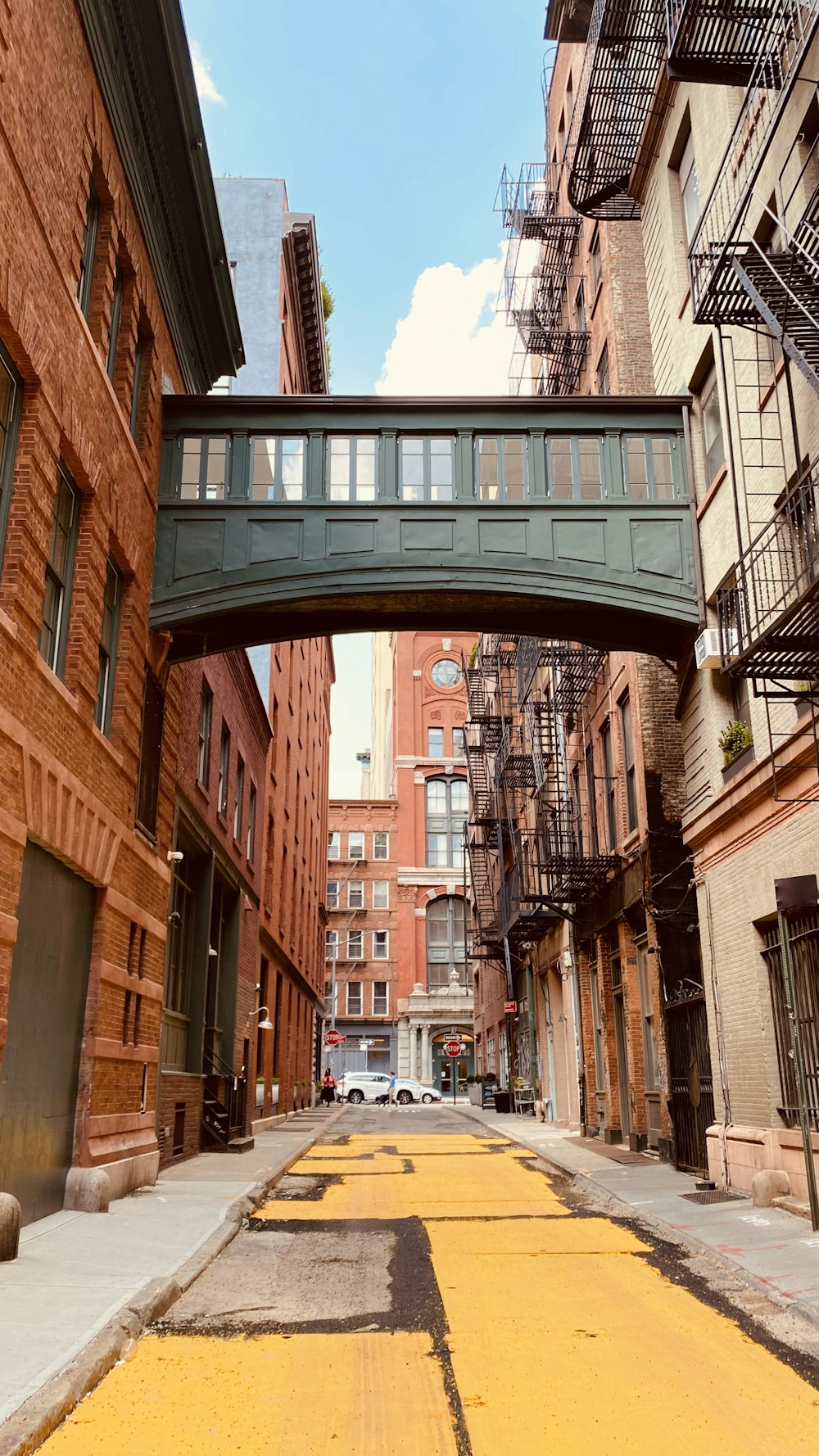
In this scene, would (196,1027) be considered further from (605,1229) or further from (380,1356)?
(380,1356)

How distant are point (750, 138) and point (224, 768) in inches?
586

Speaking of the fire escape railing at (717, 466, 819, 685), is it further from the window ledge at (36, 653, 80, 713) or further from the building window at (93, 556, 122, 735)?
the building window at (93, 556, 122, 735)

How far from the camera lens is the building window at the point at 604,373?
2370cm

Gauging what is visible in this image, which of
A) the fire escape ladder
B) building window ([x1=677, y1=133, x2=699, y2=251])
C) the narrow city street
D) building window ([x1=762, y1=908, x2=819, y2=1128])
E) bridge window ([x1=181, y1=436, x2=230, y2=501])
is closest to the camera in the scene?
the narrow city street

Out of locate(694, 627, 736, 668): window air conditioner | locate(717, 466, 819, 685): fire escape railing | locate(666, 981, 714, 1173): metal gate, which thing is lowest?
locate(666, 981, 714, 1173): metal gate

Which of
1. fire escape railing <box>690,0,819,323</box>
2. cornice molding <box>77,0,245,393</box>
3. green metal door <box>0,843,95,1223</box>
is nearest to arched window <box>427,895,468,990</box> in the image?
cornice molding <box>77,0,245,393</box>

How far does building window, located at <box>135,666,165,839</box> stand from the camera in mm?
15023

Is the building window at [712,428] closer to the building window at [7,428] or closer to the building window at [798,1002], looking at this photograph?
the building window at [798,1002]

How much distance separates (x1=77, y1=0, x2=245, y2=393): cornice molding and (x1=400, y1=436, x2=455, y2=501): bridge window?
369 cm

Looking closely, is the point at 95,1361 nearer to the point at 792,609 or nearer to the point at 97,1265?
the point at 97,1265

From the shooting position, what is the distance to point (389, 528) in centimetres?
1705

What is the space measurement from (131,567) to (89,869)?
439 cm

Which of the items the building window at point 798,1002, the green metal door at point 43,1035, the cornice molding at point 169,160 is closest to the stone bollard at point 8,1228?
the green metal door at point 43,1035

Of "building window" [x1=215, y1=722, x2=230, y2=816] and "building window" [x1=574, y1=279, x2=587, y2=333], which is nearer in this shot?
"building window" [x1=215, y1=722, x2=230, y2=816]
